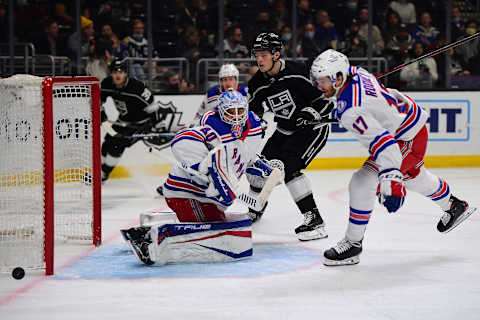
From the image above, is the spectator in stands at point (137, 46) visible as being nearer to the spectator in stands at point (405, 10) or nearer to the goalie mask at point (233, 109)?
the spectator in stands at point (405, 10)

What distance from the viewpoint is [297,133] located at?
4.29 metres

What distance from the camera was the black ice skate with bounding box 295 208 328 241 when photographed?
13.3 ft

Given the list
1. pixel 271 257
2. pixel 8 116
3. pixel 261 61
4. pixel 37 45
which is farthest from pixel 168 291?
pixel 37 45

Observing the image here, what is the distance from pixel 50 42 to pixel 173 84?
1297mm

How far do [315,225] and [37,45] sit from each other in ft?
14.4

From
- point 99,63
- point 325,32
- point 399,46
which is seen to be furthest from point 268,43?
point 399,46

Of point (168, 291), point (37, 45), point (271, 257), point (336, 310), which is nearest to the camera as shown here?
point (336, 310)

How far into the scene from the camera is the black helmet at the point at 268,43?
13.6ft

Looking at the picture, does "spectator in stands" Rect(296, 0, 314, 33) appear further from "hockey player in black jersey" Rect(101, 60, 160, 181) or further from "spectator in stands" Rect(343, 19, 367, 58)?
"hockey player in black jersey" Rect(101, 60, 160, 181)

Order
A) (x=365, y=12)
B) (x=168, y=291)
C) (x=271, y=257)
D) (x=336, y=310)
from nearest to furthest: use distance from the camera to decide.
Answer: (x=336, y=310) < (x=168, y=291) < (x=271, y=257) < (x=365, y=12)

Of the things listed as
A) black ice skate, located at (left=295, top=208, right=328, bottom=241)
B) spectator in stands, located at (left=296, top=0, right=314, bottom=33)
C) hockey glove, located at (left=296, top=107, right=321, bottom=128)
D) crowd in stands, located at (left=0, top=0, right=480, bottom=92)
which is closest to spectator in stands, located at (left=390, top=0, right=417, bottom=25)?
crowd in stands, located at (left=0, top=0, right=480, bottom=92)

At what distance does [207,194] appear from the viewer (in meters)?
3.48

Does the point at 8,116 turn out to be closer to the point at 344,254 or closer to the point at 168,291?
the point at 168,291

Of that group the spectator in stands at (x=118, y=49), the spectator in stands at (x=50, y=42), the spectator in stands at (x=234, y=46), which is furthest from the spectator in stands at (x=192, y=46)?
the spectator in stands at (x=50, y=42)
